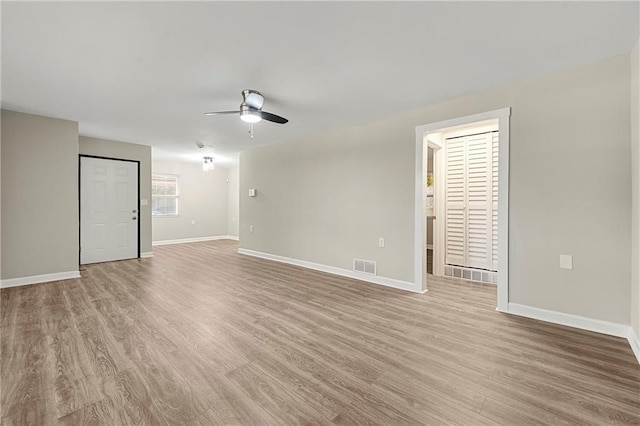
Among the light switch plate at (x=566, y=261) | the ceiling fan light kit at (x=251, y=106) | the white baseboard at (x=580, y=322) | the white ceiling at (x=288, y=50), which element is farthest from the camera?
the ceiling fan light kit at (x=251, y=106)

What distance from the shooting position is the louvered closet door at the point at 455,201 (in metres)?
4.47

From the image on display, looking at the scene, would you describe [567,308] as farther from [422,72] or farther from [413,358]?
[422,72]

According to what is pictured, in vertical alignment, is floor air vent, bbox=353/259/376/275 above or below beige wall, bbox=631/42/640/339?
below

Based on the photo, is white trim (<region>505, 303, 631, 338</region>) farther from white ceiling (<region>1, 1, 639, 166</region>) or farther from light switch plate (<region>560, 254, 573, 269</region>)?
white ceiling (<region>1, 1, 639, 166</region>)

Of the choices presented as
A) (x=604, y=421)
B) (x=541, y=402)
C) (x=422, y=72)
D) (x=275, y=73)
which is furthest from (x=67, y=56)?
(x=604, y=421)

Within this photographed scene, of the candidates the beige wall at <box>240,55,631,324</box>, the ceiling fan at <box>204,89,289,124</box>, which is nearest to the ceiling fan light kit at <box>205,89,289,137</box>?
the ceiling fan at <box>204,89,289,124</box>

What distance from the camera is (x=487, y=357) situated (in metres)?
2.15

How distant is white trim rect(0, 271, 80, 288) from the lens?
3.97 meters

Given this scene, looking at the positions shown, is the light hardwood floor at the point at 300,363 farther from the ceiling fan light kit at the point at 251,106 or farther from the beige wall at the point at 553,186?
the ceiling fan light kit at the point at 251,106

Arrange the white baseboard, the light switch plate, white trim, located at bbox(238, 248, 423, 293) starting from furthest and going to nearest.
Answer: white trim, located at bbox(238, 248, 423, 293) → the light switch plate → the white baseboard

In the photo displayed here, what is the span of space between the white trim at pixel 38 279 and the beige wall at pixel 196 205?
3840 millimetres

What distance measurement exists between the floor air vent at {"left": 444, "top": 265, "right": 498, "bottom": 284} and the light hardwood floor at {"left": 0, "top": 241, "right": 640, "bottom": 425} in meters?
0.81

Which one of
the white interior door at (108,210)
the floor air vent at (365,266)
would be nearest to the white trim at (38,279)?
the white interior door at (108,210)

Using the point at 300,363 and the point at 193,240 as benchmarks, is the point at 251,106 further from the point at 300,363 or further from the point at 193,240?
the point at 193,240
